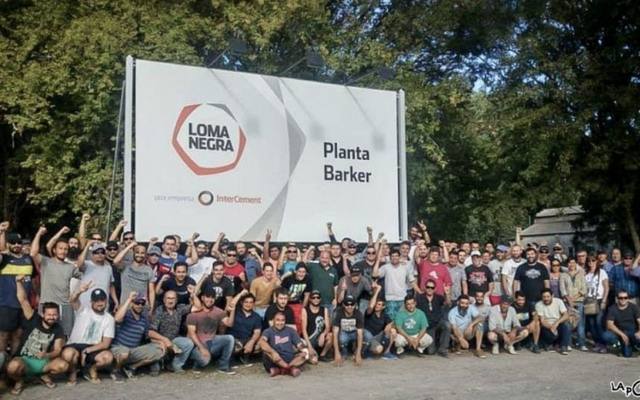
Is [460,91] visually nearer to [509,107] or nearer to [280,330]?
[509,107]

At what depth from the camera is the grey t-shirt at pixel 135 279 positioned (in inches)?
385

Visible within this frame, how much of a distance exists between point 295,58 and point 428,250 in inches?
282

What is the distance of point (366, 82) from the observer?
17.2 m

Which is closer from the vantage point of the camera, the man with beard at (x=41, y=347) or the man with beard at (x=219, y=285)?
the man with beard at (x=41, y=347)

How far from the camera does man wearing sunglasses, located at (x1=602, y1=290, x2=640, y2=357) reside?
11594 millimetres

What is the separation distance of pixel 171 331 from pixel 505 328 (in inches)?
212

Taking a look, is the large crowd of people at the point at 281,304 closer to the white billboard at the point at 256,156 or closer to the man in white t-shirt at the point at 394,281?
the man in white t-shirt at the point at 394,281

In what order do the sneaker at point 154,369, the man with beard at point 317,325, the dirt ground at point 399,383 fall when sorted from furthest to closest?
1. the man with beard at point 317,325
2. the sneaker at point 154,369
3. the dirt ground at point 399,383

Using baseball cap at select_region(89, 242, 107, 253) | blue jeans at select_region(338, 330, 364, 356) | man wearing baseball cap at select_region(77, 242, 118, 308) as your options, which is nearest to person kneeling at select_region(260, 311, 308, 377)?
blue jeans at select_region(338, 330, 364, 356)

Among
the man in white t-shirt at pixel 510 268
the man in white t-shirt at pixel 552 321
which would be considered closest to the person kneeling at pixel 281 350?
the man in white t-shirt at pixel 510 268

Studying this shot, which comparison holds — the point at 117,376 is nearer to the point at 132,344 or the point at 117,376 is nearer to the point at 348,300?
the point at 132,344

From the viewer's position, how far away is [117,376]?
914 centimetres

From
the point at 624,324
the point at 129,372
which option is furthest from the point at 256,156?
the point at 624,324

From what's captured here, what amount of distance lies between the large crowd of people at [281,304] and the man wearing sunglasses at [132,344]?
2cm
